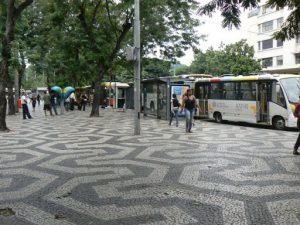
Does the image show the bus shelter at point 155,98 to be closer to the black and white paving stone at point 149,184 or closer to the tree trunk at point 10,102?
the tree trunk at point 10,102

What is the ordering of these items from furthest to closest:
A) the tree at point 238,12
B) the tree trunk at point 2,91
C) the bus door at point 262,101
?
the bus door at point 262,101 → the tree trunk at point 2,91 → the tree at point 238,12

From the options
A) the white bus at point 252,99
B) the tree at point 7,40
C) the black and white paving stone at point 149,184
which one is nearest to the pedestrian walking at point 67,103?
the white bus at point 252,99

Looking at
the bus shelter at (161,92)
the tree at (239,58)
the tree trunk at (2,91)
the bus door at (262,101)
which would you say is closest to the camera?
the tree trunk at (2,91)

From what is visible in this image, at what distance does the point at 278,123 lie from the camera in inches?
697

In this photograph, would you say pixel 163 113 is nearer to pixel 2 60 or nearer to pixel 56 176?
pixel 2 60

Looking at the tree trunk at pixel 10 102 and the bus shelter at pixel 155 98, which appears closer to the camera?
the bus shelter at pixel 155 98

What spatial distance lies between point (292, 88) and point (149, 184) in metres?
13.0

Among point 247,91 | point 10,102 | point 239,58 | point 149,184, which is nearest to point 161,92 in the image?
point 247,91

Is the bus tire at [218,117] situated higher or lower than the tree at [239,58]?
lower

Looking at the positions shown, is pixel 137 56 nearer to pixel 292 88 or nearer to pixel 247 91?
pixel 292 88

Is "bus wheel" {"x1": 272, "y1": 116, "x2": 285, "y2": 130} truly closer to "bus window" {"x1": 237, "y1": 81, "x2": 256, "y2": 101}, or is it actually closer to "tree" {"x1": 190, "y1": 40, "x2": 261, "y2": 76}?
"bus window" {"x1": 237, "y1": 81, "x2": 256, "y2": 101}

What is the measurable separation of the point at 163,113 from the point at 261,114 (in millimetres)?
5731

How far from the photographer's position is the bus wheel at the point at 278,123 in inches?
687

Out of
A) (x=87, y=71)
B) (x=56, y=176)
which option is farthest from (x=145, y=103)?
(x=56, y=176)
